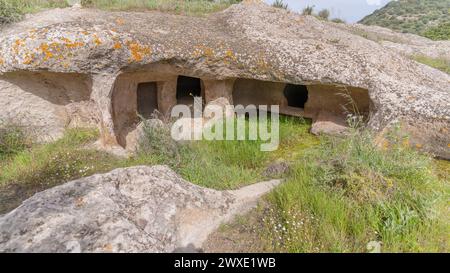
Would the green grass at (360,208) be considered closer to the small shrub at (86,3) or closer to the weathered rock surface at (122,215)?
the weathered rock surface at (122,215)

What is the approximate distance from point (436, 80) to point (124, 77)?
19.5ft

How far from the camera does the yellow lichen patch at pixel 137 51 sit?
15.7 feet

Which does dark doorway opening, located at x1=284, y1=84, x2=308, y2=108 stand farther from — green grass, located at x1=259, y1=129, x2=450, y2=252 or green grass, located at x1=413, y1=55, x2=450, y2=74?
green grass, located at x1=259, y1=129, x2=450, y2=252

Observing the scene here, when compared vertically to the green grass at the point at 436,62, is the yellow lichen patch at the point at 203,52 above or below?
above

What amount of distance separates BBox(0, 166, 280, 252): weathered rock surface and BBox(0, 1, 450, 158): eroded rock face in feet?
8.42

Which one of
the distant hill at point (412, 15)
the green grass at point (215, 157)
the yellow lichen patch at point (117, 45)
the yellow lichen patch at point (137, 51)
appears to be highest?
the distant hill at point (412, 15)

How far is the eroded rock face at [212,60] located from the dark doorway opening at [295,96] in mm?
1808

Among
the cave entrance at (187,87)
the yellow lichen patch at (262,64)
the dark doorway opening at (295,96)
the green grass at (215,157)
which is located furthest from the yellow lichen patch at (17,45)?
the dark doorway opening at (295,96)

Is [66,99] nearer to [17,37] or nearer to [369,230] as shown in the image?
[17,37]

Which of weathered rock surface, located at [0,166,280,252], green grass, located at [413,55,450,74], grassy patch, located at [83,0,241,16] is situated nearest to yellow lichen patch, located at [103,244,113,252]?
weathered rock surface, located at [0,166,280,252]

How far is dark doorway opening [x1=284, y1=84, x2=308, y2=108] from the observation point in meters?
8.03

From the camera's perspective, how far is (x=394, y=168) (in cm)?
296

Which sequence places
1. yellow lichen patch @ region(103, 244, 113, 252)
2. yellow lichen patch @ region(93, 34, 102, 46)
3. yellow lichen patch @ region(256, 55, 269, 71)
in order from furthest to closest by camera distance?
yellow lichen patch @ region(256, 55, 269, 71) < yellow lichen patch @ region(93, 34, 102, 46) < yellow lichen patch @ region(103, 244, 113, 252)

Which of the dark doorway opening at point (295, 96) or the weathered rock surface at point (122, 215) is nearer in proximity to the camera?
the weathered rock surface at point (122, 215)
